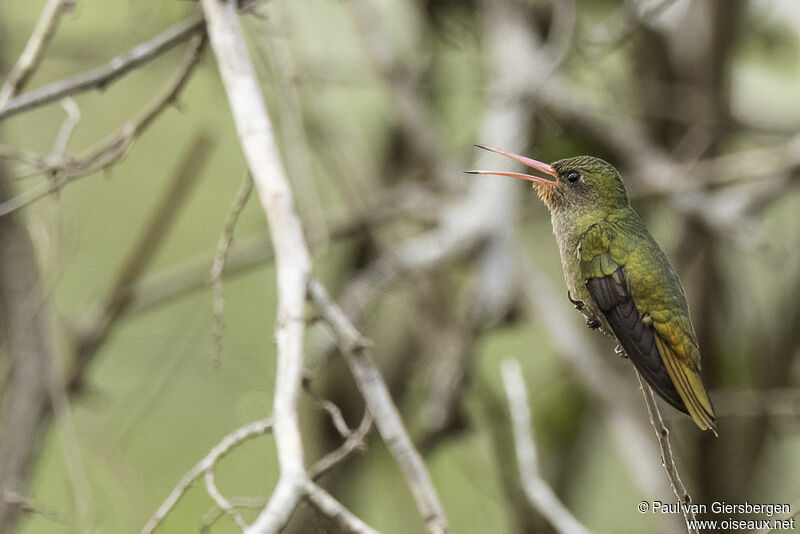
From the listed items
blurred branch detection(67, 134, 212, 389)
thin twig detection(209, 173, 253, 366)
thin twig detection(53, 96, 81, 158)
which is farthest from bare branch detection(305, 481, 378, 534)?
blurred branch detection(67, 134, 212, 389)

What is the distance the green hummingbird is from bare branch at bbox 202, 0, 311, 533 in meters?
0.34

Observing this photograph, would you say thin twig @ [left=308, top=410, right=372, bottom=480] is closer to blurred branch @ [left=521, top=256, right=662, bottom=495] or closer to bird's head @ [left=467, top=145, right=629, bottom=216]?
bird's head @ [left=467, top=145, right=629, bottom=216]

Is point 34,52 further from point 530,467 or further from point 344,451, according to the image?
point 530,467

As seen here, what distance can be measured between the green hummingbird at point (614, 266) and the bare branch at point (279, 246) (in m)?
0.34

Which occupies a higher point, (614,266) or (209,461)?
(614,266)

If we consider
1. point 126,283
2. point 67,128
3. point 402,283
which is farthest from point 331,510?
point 126,283

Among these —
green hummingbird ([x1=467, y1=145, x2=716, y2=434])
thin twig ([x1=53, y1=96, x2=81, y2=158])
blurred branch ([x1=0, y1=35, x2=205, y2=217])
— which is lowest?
green hummingbird ([x1=467, y1=145, x2=716, y2=434])

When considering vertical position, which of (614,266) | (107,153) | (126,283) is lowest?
(614,266)

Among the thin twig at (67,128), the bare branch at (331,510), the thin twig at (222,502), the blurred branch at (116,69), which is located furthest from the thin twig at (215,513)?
the thin twig at (67,128)

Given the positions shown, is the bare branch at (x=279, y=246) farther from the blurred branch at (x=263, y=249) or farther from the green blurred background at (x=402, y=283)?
the blurred branch at (x=263, y=249)

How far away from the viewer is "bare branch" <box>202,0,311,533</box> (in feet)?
3.31

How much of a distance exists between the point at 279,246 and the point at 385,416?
27 centimetres

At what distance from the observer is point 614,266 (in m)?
1.02

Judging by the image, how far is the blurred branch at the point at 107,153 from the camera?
1.51m
